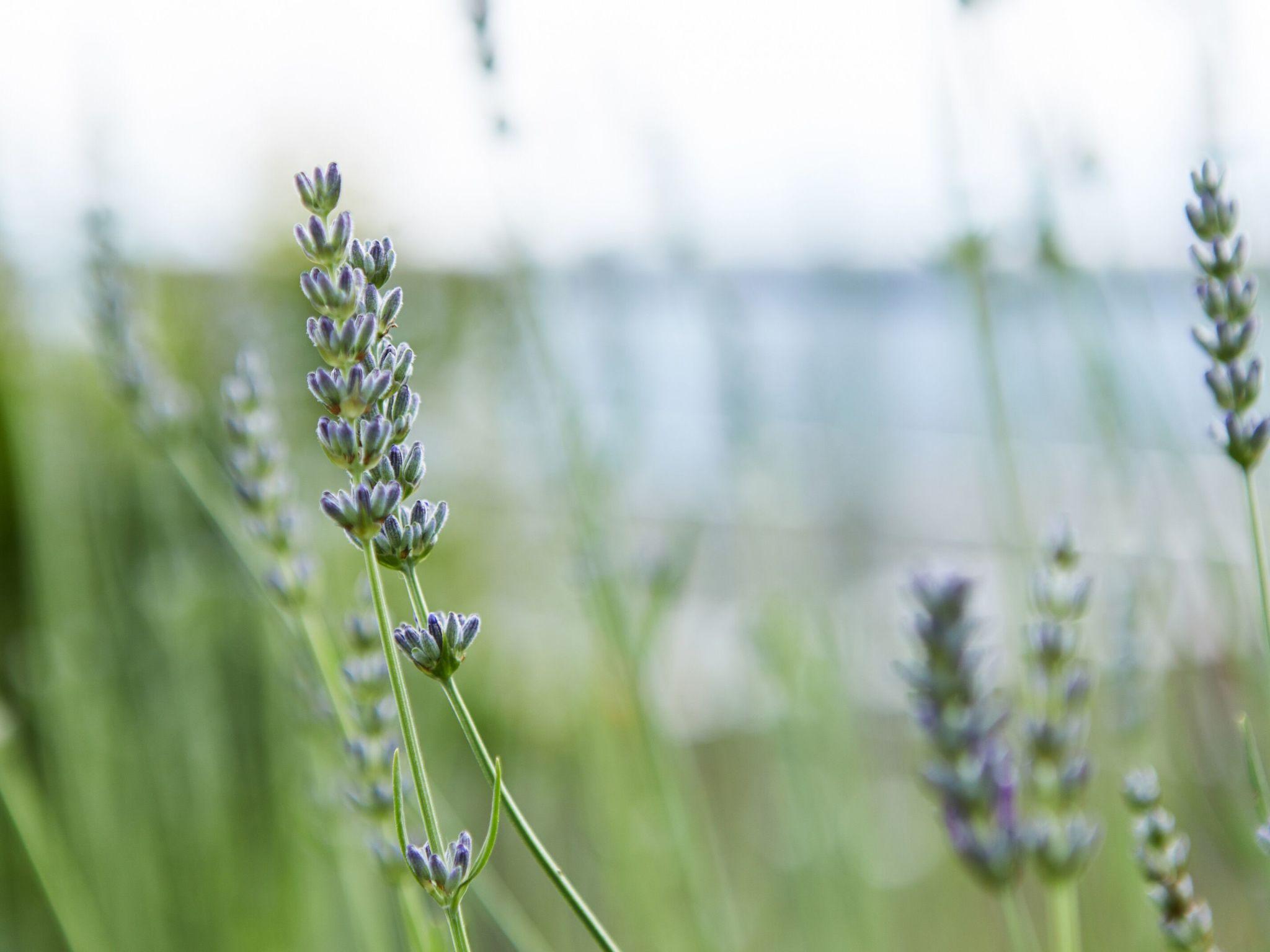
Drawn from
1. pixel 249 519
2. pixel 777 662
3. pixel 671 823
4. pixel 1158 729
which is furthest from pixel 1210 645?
pixel 249 519

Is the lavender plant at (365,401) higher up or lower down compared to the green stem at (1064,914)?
higher up

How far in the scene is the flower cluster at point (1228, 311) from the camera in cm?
38

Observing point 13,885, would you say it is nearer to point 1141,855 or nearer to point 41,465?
point 41,465

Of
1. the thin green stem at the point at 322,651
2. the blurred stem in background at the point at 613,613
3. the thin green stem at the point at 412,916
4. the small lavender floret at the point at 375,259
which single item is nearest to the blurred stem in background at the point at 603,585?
A: the blurred stem in background at the point at 613,613

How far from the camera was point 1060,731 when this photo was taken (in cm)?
42

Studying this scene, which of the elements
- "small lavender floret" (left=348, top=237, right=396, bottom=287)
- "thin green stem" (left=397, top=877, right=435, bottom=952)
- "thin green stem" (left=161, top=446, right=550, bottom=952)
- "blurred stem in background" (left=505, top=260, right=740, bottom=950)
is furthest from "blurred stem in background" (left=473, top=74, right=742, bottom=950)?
"small lavender floret" (left=348, top=237, right=396, bottom=287)

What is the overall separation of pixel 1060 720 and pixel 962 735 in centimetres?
9

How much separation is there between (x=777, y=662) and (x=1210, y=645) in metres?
0.84

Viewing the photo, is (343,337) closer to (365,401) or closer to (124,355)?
(365,401)

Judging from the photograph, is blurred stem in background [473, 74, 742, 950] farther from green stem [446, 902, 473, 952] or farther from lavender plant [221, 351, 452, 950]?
green stem [446, 902, 473, 952]

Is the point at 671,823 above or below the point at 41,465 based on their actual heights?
below

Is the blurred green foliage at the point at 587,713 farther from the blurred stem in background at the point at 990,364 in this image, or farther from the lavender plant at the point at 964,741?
the lavender plant at the point at 964,741

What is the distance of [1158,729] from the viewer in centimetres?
111

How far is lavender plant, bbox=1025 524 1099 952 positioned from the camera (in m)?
0.40
